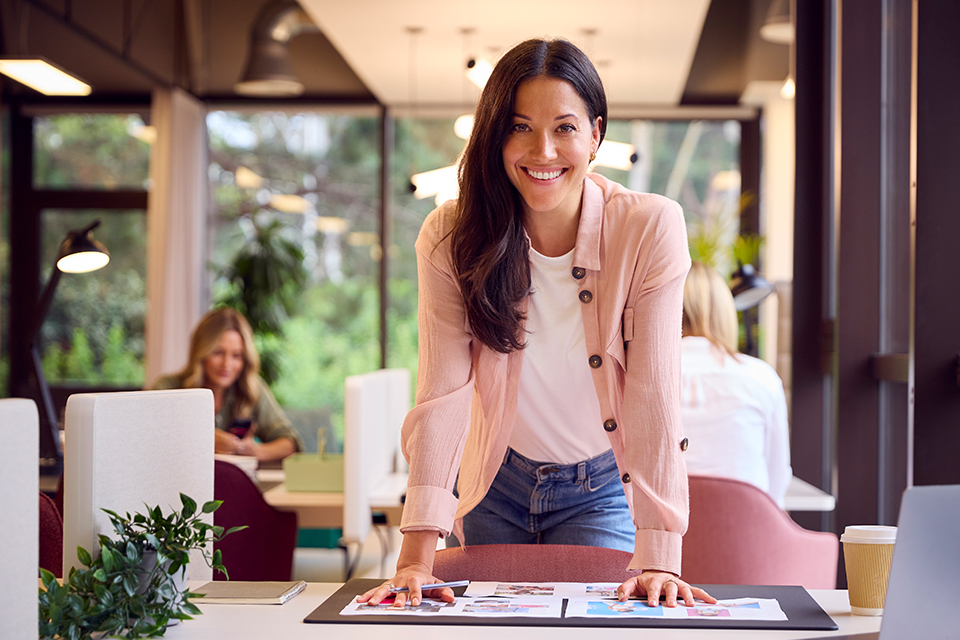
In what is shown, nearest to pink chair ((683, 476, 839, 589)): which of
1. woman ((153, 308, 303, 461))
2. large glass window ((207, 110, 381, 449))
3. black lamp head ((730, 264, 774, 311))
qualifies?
black lamp head ((730, 264, 774, 311))

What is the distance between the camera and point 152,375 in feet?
22.6

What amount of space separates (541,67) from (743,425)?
→ 4.73 ft

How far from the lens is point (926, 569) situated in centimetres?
110

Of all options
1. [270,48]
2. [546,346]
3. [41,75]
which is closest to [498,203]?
[546,346]

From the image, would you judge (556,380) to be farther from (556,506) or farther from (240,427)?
(240,427)

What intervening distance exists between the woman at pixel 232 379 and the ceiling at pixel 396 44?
2.08 metres

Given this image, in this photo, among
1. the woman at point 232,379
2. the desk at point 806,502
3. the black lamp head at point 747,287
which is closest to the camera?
the desk at point 806,502

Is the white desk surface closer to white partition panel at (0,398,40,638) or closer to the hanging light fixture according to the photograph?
white partition panel at (0,398,40,638)

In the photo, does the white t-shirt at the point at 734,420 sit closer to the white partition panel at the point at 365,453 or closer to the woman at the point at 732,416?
the woman at the point at 732,416

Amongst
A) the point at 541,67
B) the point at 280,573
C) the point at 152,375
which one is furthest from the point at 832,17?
the point at 152,375

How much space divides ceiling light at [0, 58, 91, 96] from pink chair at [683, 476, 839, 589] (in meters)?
3.89

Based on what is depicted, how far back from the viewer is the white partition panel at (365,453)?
10.3 ft

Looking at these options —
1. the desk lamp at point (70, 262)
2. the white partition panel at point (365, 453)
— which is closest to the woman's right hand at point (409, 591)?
the white partition panel at point (365, 453)

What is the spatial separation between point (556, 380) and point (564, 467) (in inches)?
6.2
